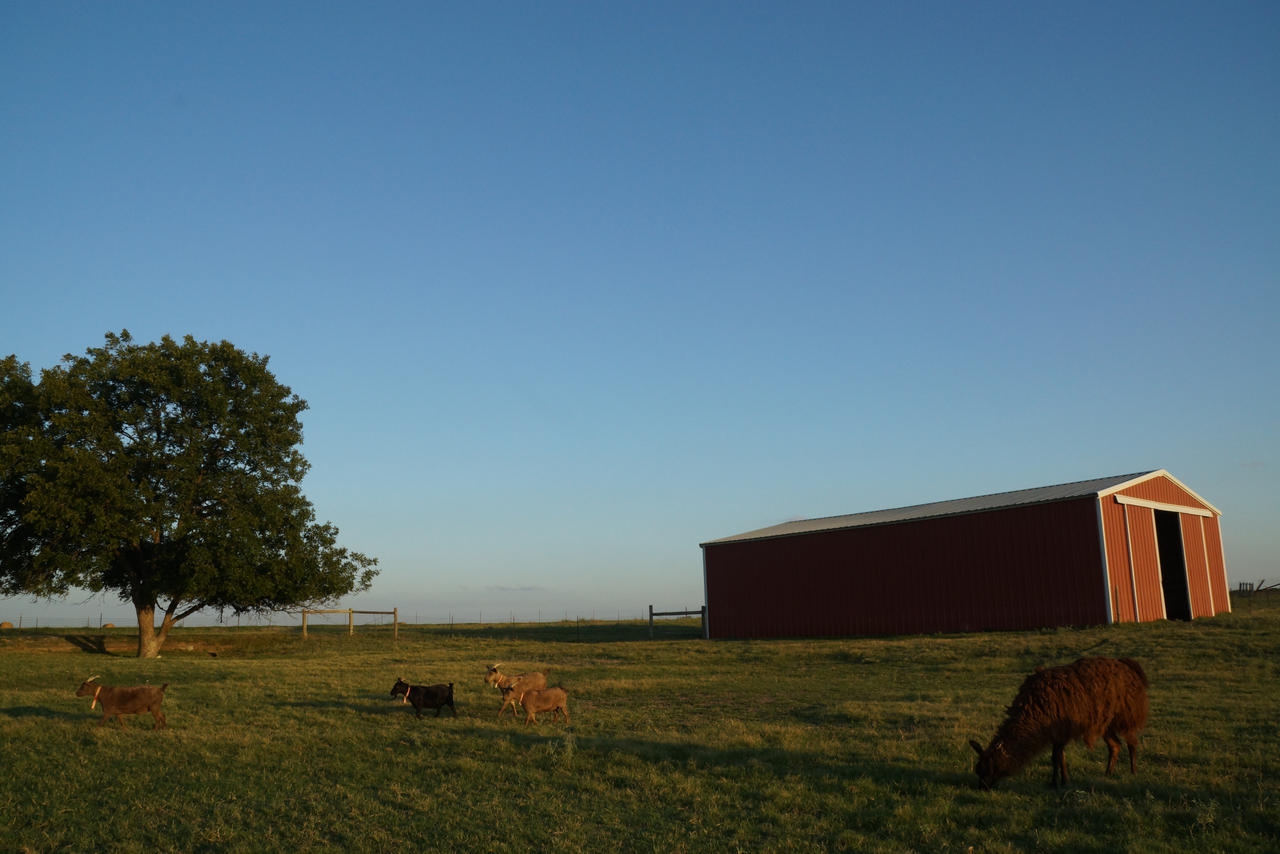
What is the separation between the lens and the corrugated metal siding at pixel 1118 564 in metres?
28.7

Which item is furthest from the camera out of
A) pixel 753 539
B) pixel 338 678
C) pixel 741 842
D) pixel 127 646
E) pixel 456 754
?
pixel 753 539

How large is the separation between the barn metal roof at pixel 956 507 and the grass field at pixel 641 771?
31.2 ft

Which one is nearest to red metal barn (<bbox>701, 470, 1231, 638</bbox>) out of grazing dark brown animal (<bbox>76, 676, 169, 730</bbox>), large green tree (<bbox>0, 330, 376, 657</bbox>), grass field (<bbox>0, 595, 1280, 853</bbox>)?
grass field (<bbox>0, 595, 1280, 853</bbox>)

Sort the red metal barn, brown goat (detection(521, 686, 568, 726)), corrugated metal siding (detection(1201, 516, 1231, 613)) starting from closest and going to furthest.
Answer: brown goat (detection(521, 686, 568, 726)) < the red metal barn < corrugated metal siding (detection(1201, 516, 1231, 613))

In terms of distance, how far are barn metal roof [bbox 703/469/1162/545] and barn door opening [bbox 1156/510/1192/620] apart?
3.03 metres

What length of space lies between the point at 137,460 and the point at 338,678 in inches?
541

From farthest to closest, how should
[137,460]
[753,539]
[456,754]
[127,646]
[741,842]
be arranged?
[753,539], [127,646], [137,460], [456,754], [741,842]

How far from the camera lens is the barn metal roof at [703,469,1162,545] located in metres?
30.8

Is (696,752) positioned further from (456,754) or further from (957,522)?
(957,522)

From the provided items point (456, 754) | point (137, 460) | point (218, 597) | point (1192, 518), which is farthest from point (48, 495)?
point (1192, 518)

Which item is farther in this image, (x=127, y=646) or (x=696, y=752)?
(x=127, y=646)

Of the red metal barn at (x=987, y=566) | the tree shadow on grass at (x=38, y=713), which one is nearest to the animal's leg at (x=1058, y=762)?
the tree shadow on grass at (x=38, y=713)

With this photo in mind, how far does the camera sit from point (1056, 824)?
8.12 meters

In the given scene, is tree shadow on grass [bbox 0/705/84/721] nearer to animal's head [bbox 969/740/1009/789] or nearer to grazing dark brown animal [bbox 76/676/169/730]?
grazing dark brown animal [bbox 76/676/169/730]
